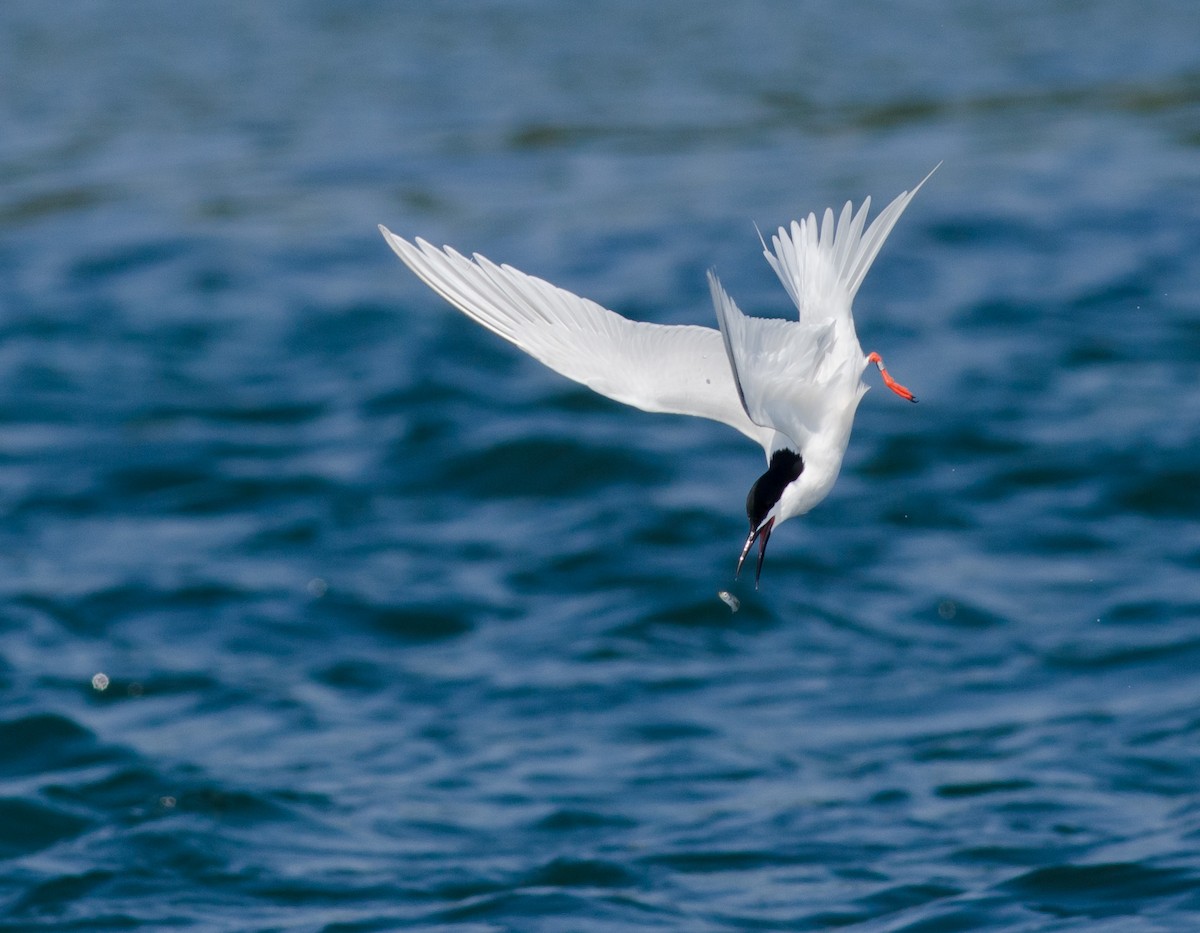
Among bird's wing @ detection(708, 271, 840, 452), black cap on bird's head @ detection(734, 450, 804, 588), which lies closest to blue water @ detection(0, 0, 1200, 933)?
black cap on bird's head @ detection(734, 450, 804, 588)

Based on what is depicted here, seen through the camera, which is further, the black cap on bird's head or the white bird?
the black cap on bird's head

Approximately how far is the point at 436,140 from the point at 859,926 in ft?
35.2

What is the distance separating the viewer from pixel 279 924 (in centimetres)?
777

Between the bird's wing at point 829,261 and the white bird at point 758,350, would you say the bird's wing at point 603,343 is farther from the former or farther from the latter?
the bird's wing at point 829,261

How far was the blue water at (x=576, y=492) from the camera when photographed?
328 inches

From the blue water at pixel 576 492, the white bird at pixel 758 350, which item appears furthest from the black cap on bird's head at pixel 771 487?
the blue water at pixel 576 492

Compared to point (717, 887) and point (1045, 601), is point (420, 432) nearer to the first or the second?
point (1045, 601)

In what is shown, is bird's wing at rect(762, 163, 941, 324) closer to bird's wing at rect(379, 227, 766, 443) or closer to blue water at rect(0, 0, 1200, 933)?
bird's wing at rect(379, 227, 766, 443)

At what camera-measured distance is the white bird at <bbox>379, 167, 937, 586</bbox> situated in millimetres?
4730

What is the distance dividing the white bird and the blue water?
2.98 metres

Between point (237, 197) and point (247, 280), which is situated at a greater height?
point (237, 197)

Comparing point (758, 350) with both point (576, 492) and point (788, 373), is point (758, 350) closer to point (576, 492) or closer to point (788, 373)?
point (788, 373)

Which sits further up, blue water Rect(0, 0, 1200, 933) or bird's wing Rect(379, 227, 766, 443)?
blue water Rect(0, 0, 1200, 933)

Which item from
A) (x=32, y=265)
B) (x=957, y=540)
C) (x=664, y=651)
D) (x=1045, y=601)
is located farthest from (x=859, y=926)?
(x=32, y=265)
